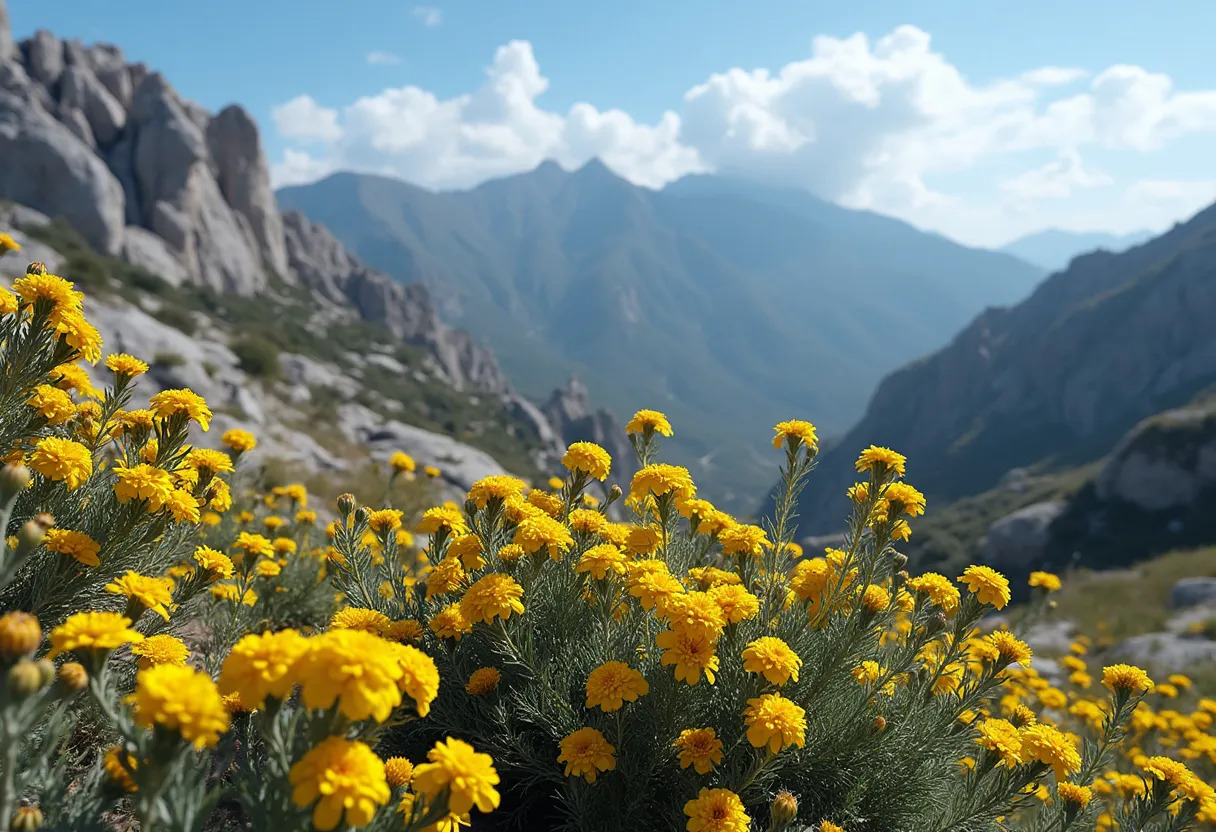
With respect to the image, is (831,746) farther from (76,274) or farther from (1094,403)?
(1094,403)

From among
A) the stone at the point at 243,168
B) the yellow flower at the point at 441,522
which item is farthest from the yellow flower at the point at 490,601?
the stone at the point at 243,168

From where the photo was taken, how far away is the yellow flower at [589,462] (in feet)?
12.2

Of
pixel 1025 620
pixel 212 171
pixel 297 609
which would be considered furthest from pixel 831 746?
pixel 212 171

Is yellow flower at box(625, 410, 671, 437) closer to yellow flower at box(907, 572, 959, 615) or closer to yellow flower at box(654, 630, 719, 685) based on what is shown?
yellow flower at box(654, 630, 719, 685)

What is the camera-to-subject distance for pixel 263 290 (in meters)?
64.2

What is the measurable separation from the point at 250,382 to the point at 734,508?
13463 centimetres

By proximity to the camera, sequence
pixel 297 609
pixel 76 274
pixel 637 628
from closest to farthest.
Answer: pixel 637 628
pixel 297 609
pixel 76 274

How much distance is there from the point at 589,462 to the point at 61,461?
259cm

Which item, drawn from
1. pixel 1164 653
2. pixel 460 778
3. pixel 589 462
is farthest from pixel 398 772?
pixel 1164 653

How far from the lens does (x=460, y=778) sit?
1.75m

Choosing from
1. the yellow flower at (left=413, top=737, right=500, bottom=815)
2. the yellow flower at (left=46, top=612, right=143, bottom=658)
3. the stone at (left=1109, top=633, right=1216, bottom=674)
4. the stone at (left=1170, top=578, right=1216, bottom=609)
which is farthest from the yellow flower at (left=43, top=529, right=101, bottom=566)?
the stone at (left=1170, top=578, right=1216, bottom=609)

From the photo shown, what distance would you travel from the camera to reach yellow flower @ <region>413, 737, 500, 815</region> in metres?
1.73

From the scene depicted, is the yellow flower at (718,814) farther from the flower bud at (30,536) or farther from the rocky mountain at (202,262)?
the rocky mountain at (202,262)

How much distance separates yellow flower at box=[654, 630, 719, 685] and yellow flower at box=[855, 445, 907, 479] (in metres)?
1.46
